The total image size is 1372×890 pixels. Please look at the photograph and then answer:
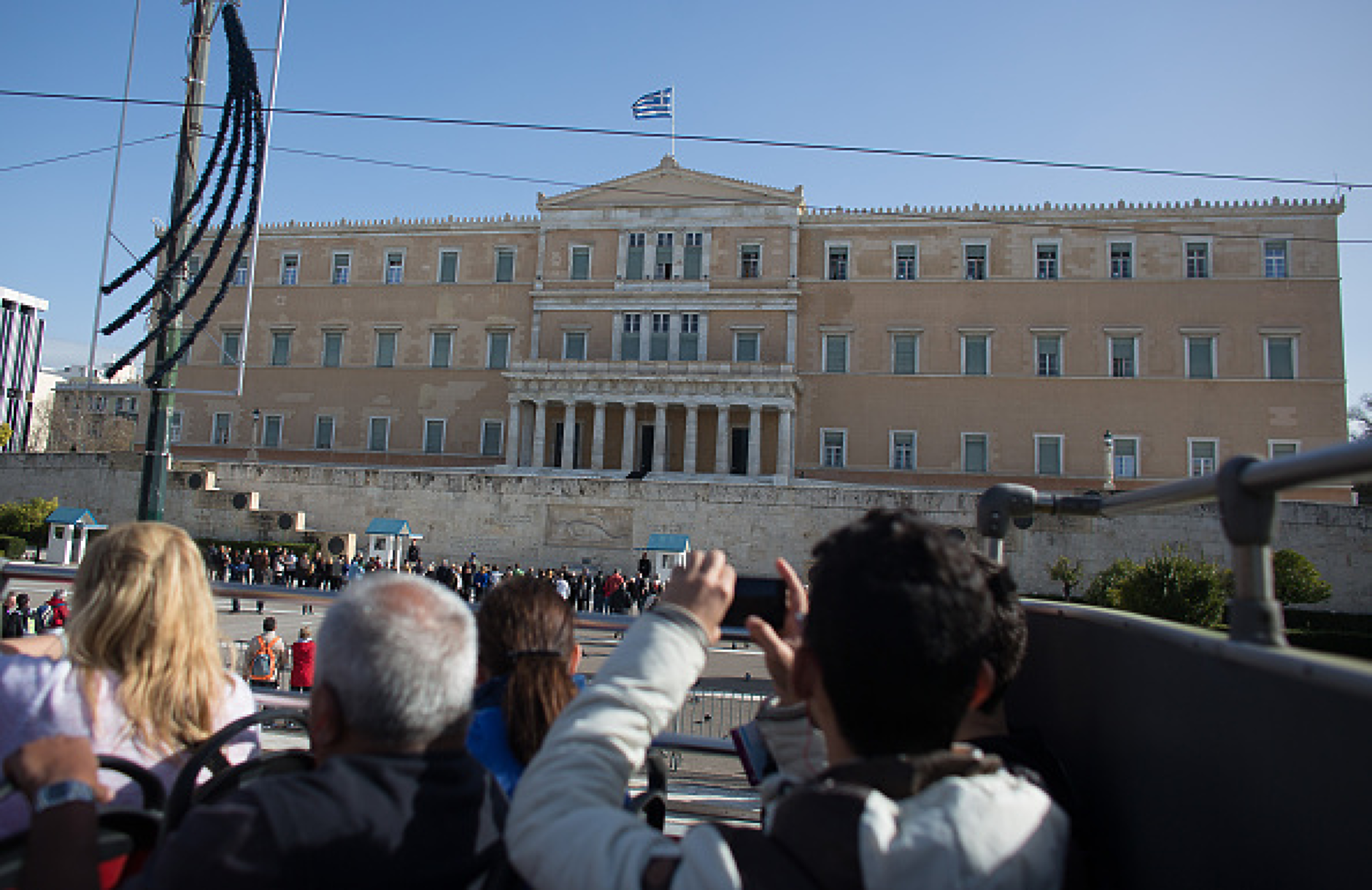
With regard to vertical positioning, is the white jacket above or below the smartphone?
below

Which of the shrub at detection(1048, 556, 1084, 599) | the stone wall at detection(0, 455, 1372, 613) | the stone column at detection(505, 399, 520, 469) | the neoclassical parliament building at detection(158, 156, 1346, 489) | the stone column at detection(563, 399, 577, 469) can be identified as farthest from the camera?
the stone column at detection(505, 399, 520, 469)

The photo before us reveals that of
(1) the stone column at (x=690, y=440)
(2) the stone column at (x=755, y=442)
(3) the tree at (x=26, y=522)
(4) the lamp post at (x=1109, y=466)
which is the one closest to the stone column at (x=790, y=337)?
(2) the stone column at (x=755, y=442)

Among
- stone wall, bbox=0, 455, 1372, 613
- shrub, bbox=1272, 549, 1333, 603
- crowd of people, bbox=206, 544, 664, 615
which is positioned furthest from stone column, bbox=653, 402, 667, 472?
shrub, bbox=1272, 549, 1333, 603

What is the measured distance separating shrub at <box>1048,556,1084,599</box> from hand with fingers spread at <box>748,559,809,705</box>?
863 inches

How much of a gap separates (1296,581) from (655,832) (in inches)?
839

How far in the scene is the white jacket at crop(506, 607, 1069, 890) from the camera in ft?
3.84

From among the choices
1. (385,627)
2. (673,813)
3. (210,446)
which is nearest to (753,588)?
(385,627)

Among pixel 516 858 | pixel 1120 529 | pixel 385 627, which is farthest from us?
pixel 1120 529

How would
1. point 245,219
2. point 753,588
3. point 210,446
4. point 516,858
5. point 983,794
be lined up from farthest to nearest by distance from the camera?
point 210,446, point 245,219, point 753,588, point 516,858, point 983,794

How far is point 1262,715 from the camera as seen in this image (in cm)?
128

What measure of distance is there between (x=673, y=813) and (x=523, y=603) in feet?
5.65

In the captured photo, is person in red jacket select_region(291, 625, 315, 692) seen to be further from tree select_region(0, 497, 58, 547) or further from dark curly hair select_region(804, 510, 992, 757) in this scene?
tree select_region(0, 497, 58, 547)

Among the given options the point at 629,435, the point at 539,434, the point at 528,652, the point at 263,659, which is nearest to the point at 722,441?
the point at 629,435

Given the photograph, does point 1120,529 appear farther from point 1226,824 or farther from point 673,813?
point 1226,824
